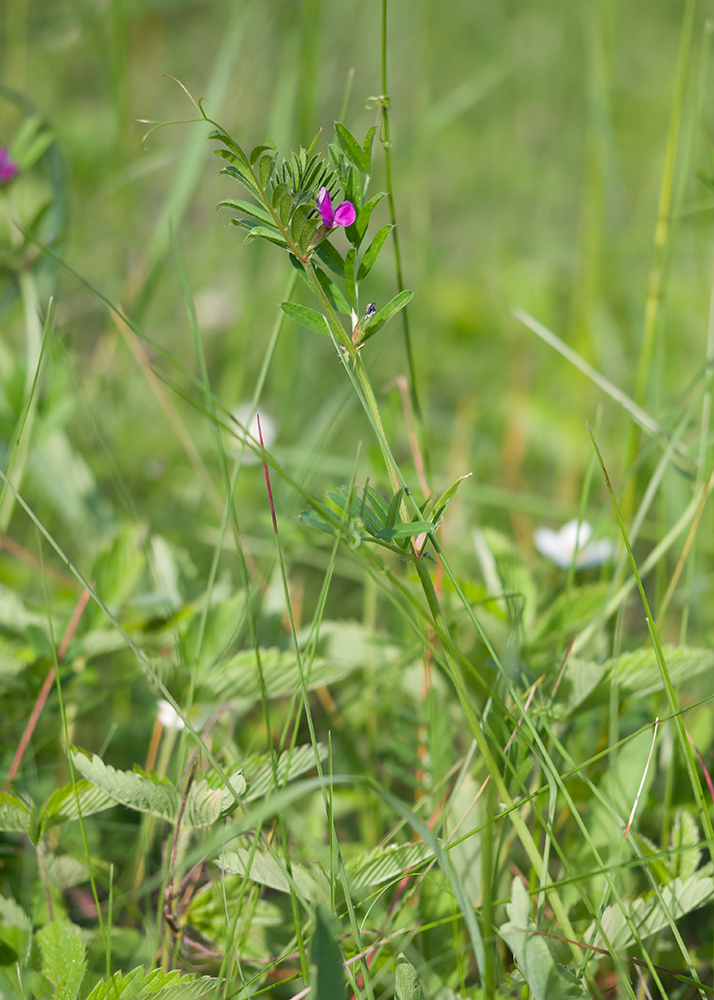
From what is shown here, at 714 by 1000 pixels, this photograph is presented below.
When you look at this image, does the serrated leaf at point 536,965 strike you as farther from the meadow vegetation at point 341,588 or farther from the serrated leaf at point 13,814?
the serrated leaf at point 13,814

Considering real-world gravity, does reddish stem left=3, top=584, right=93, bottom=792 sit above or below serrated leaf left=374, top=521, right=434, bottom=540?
below

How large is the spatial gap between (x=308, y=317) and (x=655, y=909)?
531mm

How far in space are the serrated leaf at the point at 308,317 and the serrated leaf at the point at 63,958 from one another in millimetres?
479

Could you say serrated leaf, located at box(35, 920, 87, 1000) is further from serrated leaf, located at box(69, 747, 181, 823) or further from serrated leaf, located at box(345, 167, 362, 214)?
serrated leaf, located at box(345, 167, 362, 214)

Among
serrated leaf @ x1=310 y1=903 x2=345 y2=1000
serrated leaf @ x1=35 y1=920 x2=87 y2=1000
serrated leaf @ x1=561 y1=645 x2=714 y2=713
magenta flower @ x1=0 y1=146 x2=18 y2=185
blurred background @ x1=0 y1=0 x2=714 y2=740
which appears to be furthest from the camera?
blurred background @ x1=0 y1=0 x2=714 y2=740

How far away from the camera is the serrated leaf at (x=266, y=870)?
22.4 inches

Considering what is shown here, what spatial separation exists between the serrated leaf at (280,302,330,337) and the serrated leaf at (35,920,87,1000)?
48 cm

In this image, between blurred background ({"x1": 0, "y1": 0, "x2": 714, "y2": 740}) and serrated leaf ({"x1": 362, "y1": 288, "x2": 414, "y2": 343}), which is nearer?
serrated leaf ({"x1": 362, "y1": 288, "x2": 414, "y2": 343})

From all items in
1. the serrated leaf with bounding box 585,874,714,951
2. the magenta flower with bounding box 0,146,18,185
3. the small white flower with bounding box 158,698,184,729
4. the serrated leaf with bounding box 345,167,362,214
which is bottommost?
the serrated leaf with bounding box 585,874,714,951

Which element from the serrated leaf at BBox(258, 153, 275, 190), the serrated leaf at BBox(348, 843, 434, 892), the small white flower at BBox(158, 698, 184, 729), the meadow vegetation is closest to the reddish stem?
the meadow vegetation

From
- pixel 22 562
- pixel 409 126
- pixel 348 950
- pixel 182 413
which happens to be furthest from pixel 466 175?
pixel 348 950

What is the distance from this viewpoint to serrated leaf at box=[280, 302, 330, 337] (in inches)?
20.9

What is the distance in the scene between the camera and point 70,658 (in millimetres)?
758

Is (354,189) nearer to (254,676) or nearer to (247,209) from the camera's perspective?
(247,209)
